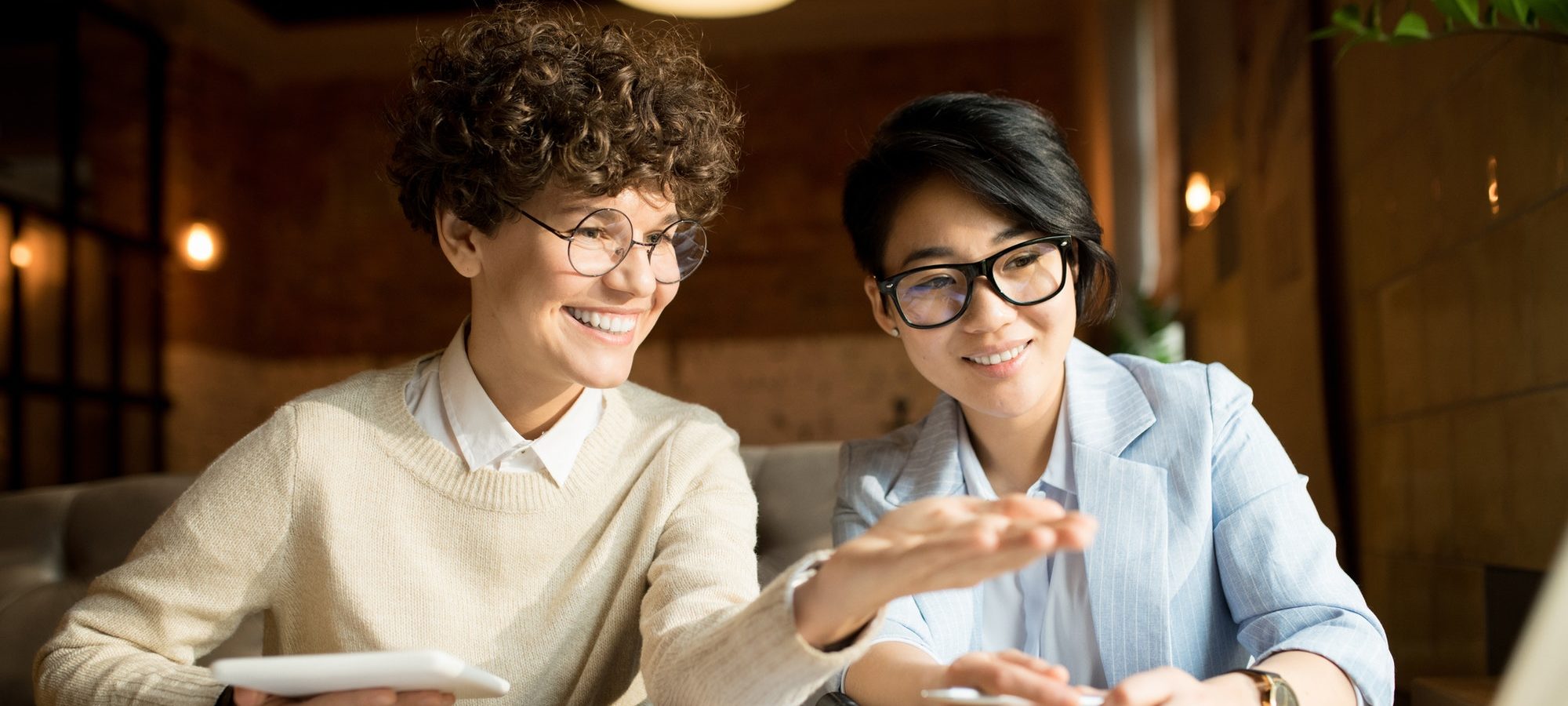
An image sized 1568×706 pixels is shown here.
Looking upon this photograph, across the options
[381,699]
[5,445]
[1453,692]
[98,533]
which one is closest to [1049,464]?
[1453,692]

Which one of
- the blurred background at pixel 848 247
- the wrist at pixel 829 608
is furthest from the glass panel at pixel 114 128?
the wrist at pixel 829 608

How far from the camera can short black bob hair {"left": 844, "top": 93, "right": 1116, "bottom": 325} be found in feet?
5.07

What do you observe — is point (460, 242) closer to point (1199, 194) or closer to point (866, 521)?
point (866, 521)

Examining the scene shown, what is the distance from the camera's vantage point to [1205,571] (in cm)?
152

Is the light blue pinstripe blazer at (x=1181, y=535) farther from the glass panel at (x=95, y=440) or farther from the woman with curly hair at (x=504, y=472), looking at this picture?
the glass panel at (x=95, y=440)

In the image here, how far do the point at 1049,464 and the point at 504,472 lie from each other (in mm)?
762

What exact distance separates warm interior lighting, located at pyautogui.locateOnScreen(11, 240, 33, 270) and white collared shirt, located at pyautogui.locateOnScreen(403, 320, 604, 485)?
554cm

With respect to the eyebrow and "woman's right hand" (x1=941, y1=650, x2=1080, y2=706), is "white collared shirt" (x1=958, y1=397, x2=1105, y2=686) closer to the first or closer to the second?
the eyebrow

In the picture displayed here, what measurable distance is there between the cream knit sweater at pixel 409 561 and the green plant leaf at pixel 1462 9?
3.72ft

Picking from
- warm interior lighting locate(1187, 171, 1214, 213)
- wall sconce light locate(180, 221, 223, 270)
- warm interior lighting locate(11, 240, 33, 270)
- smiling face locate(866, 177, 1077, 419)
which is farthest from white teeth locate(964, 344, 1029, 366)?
→ wall sconce light locate(180, 221, 223, 270)

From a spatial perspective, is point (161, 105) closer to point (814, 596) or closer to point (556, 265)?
point (556, 265)

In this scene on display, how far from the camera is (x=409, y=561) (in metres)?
1.50

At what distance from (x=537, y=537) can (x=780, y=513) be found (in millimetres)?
555

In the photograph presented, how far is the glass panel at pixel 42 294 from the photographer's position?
6.07m
